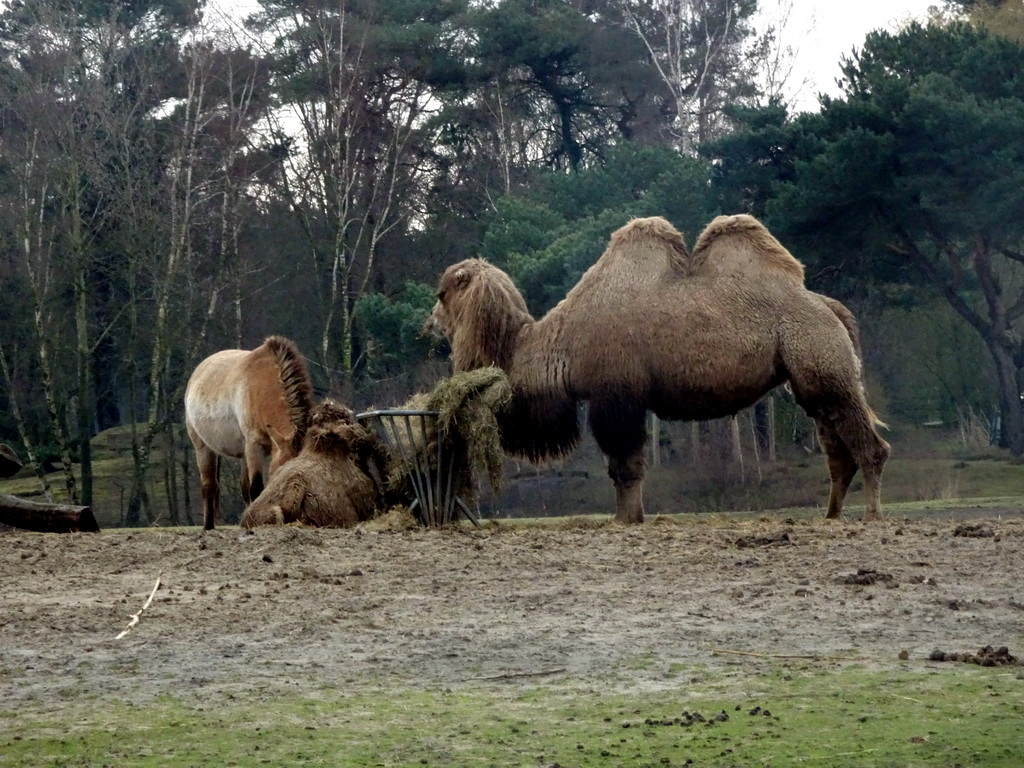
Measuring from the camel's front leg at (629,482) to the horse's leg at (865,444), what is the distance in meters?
1.59

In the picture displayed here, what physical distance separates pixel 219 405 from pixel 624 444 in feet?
13.2

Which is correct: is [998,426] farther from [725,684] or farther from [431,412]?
[725,684]

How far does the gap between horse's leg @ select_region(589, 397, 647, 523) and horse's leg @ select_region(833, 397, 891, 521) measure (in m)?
1.56

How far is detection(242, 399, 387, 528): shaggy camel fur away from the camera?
37.0ft

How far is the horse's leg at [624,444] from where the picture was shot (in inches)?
458

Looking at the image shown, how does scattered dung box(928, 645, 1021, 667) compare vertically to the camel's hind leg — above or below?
below

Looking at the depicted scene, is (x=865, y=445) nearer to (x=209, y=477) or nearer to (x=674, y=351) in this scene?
(x=674, y=351)

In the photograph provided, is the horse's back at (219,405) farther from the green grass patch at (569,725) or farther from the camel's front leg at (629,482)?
the green grass patch at (569,725)

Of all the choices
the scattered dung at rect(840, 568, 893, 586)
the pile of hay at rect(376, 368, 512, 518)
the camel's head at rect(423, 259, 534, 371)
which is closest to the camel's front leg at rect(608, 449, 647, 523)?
the pile of hay at rect(376, 368, 512, 518)

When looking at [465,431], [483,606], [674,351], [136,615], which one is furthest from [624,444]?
[136,615]

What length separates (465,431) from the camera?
11.2 m

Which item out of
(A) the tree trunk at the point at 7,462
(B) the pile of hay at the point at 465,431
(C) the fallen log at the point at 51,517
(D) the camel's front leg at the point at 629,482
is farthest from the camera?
(D) the camel's front leg at the point at 629,482

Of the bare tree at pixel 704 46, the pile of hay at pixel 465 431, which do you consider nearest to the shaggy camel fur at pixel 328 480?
the pile of hay at pixel 465 431

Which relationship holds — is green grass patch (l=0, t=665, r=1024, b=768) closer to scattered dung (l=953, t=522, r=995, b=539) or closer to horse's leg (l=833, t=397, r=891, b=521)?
scattered dung (l=953, t=522, r=995, b=539)
